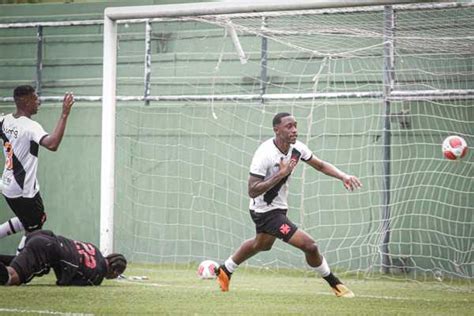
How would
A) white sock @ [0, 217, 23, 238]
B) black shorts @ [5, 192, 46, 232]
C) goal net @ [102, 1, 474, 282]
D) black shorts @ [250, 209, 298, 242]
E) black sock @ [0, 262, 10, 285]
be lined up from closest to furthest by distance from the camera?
black sock @ [0, 262, 10, 285] < black shorts @ [250, 209, 298, 242] < black shorts @ [5, 192, 46, 232] < white sock @ [0, 217, 23, 238] < goal net @ [102, 1, 474, 282]

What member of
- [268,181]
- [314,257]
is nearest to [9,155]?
[268,181]

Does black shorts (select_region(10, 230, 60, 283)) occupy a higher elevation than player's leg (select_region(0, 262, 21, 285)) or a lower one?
higher

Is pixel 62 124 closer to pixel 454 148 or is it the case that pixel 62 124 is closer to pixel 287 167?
pixel 287 167

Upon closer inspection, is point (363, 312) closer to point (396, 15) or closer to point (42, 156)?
point (396, 15)

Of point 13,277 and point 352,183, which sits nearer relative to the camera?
point 13,277

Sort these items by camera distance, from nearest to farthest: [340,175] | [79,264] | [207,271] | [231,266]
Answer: [79,264] < [340,175] < [231,266] < [207,271]

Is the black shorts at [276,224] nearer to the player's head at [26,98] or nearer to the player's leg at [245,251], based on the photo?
the player's leg at [245,251]

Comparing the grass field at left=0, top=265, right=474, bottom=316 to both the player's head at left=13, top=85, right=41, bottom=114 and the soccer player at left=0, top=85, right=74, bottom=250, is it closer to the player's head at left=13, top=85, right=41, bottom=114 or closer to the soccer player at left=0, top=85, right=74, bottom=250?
the soccer player at left=0, top=85, right=74, bottom=250

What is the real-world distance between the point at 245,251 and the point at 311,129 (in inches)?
160

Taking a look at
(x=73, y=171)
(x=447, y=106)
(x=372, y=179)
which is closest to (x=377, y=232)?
(x=372, y=179)

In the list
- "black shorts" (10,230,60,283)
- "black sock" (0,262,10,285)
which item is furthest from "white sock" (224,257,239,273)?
"black sock" (0,262,10,285)

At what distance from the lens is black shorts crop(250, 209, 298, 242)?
10875 mm

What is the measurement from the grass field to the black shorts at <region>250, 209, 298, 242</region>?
581 mm

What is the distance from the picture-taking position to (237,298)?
10406 millimetres
